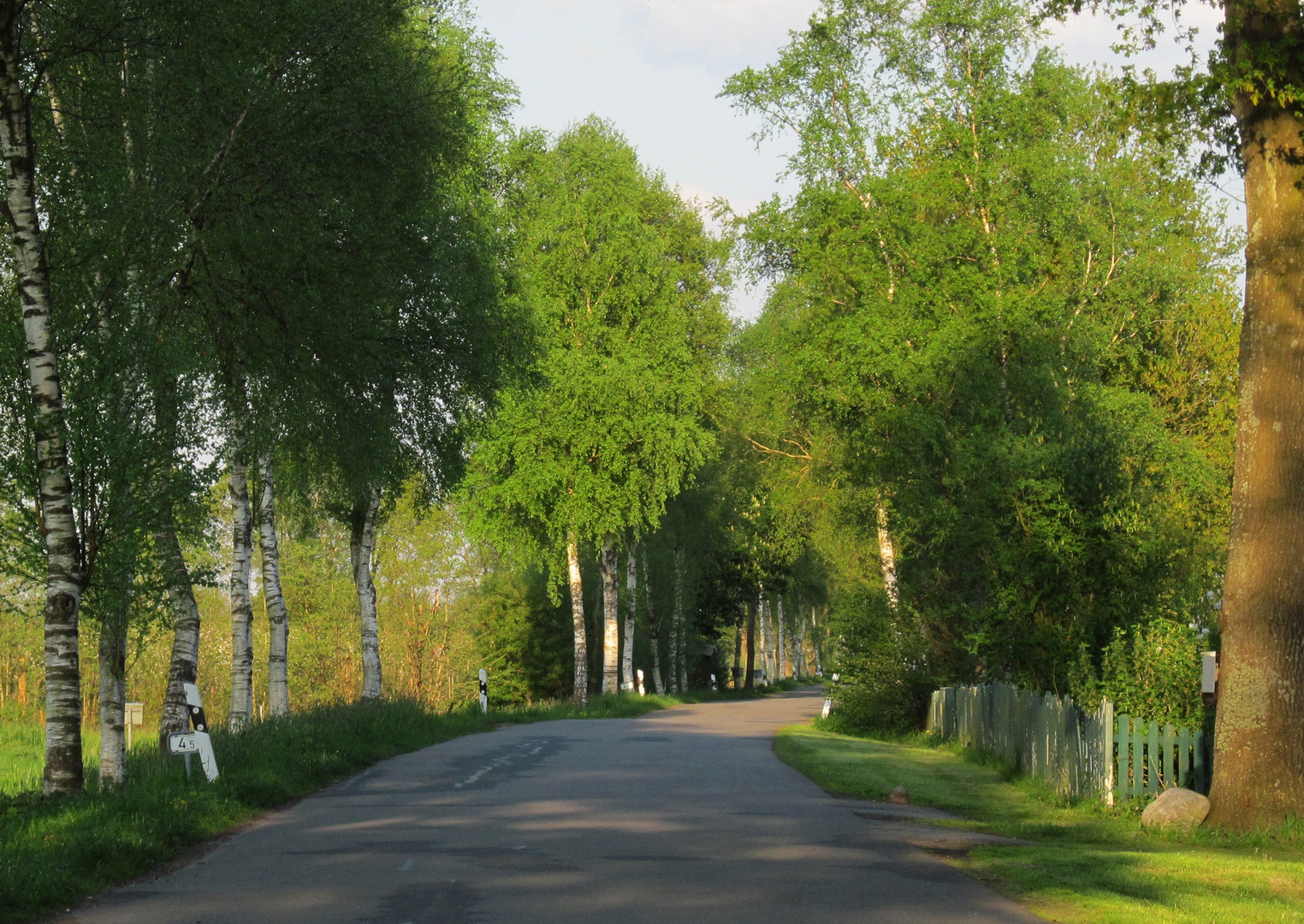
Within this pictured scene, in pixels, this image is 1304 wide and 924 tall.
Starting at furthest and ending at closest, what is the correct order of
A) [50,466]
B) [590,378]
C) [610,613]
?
[610,613] < [590,378] < [50,466]

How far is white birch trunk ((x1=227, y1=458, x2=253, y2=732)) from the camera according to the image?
21906mm

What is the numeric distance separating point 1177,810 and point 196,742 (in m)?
10.4

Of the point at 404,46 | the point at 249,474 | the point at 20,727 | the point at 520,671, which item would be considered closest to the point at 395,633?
the point at 520,671

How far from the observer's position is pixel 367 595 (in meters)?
31.3

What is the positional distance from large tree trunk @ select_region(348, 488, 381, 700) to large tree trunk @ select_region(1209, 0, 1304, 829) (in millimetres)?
20216

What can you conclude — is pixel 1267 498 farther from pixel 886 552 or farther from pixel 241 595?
pixel 886 552

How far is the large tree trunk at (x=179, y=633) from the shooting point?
16.5 meters

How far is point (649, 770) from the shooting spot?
19047 millimetres

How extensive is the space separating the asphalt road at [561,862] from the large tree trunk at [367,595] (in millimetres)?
12907

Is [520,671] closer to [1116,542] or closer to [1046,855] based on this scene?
[1116,542]

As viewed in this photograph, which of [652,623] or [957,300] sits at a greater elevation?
[957,300]

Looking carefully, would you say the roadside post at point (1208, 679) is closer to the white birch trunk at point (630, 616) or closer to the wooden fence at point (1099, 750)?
the wooden fence at point (1099, 750)

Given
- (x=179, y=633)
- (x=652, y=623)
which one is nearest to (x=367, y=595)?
(x=179, y=633)

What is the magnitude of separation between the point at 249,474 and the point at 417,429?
122 inches
